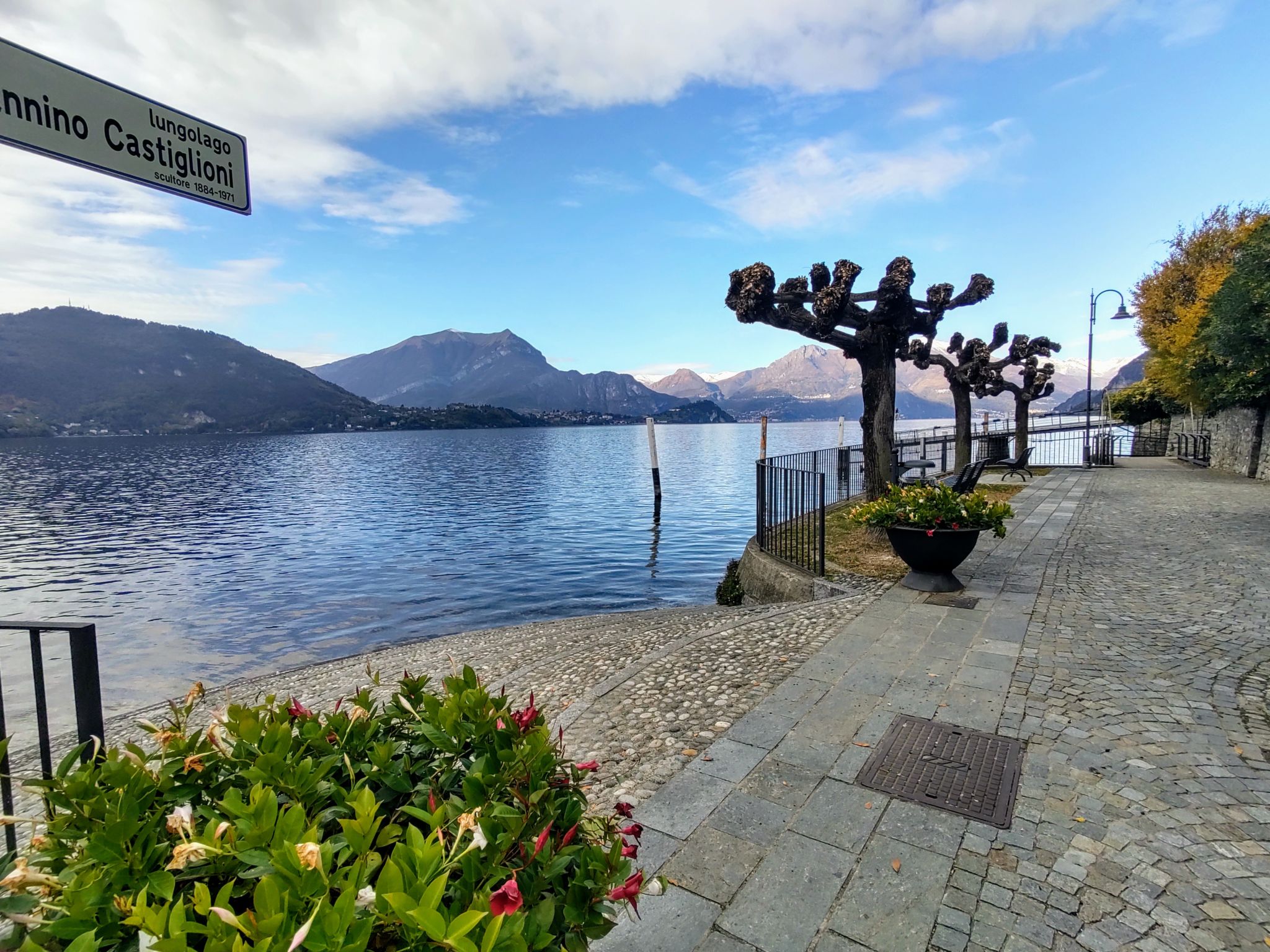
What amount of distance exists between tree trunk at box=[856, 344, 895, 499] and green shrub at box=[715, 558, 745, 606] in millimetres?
3062

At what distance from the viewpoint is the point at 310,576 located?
14.9 metres

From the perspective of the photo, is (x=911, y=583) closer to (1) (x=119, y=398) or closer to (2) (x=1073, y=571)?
(2) (x=1073, y=571)

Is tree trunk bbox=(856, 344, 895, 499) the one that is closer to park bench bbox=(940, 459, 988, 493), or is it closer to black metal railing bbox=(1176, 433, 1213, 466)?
park bench bbox=(940, 459, 988, 493)

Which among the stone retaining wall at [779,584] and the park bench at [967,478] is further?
the park bench at [967,478]

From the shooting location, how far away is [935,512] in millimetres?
6512

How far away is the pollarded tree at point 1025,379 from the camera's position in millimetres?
21984

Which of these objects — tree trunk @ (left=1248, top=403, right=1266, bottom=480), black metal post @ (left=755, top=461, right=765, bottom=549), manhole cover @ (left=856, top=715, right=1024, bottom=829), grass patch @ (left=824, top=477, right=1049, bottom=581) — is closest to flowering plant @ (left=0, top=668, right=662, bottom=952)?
manhole cover @ (left=856, top=715, right=1024, bottom=829)

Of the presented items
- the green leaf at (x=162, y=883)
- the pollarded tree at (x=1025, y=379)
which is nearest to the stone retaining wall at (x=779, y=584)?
the green leaf at (x=162, y=883)

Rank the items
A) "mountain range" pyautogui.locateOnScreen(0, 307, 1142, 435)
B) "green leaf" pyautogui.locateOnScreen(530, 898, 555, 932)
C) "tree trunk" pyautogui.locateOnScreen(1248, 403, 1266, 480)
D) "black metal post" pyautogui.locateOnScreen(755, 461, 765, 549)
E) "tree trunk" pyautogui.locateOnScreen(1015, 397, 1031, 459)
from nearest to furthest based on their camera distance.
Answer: "green leaf" pyautogui.locateOnScreen(530, 898, 555, 932), "black metal post" pyautogui.locateOnScreen(755, 461, 765, 549), "tree trunk" pyautogui.locateOnScreen(1248, 403, 1266, 480), "tree trunk" pyautogui.locateOnScreen(1015, 397, 1031, 459), "mountain range" pyautogui.locateOnScreen(0, 307, 1142, 435)

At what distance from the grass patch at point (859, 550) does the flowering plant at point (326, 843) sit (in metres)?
6.72

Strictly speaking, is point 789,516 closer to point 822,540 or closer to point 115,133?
point 822,540

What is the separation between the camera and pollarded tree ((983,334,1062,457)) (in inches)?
866

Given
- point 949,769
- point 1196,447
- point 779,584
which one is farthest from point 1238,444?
point 949,769

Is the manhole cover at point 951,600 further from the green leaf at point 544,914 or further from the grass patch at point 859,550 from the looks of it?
the green leaf at point 544,914
